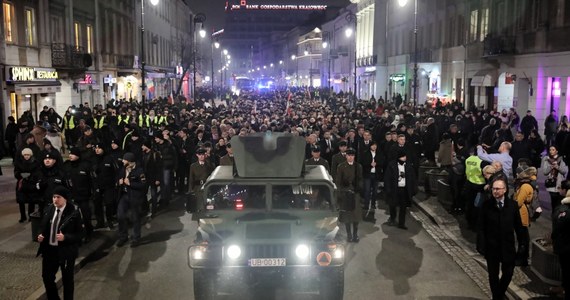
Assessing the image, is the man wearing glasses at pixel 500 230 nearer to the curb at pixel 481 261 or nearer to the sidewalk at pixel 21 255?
→ the curb at pixel 481 261

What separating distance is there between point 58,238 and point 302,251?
290 cm

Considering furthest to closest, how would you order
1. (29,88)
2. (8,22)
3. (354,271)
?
(29,88) → (8,22) → (354,271)

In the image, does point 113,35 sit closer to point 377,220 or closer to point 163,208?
point 163,208

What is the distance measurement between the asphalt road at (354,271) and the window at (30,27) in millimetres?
18300

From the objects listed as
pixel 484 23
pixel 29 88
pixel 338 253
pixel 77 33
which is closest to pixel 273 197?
pixel 338 253

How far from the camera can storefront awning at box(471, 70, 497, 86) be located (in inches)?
1355

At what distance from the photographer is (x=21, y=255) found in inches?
431

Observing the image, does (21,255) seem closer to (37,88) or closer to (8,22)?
(8,22)

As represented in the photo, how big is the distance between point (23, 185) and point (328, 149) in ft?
25.6

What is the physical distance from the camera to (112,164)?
12.8 m

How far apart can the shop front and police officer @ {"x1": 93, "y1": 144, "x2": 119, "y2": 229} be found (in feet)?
46.6

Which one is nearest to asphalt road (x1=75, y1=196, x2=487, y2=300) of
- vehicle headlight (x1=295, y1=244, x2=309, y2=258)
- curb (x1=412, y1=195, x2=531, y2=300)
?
curb (x1=412, y1=195, x2=531, y2=300)

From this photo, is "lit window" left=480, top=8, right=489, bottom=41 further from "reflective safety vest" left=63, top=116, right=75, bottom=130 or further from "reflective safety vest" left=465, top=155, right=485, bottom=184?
"reflective safety vest" left=465, top=155, right=485, bottom=184

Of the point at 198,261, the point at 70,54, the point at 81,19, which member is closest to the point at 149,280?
the point at 198,261
